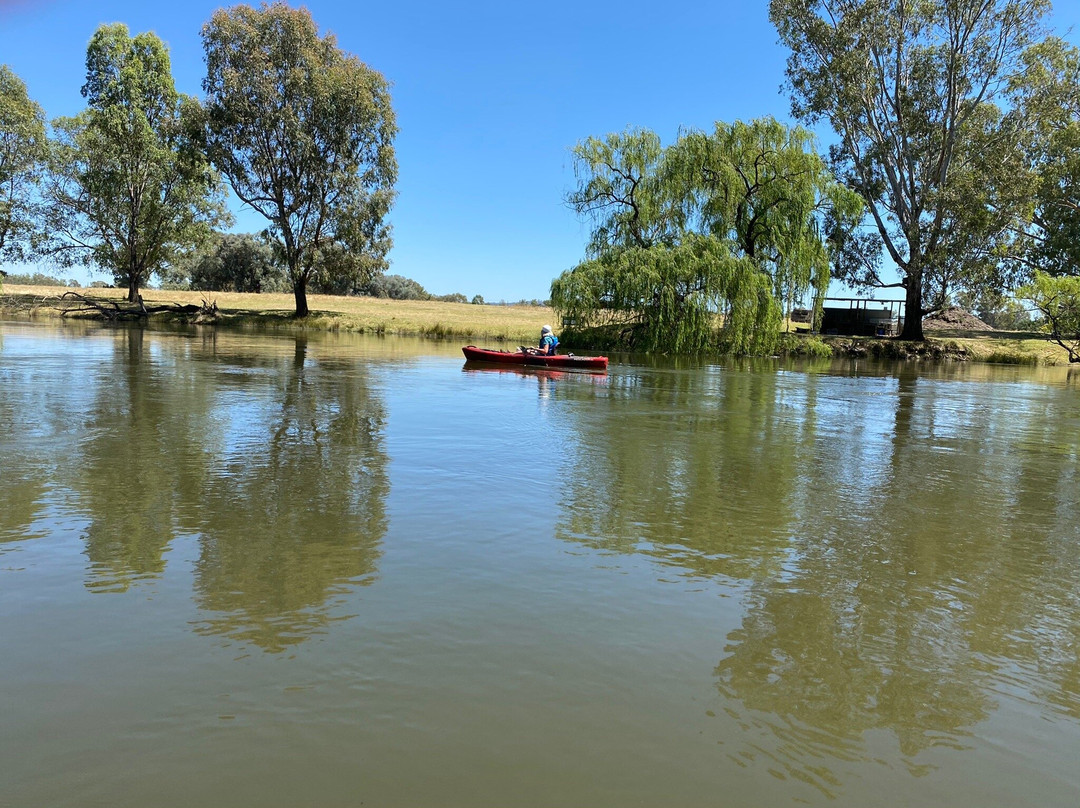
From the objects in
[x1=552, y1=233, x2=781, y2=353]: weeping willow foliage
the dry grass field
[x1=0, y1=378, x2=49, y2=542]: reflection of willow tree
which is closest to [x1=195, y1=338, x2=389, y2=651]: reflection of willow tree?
[x1=0, y1=378, x2=49, y2=542]: reflection of willow tree

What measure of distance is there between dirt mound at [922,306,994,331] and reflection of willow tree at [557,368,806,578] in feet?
140

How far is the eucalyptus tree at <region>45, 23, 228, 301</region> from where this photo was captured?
144ft

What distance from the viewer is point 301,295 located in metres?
46.9

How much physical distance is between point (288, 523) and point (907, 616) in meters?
4.91

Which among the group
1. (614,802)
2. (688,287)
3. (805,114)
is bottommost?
(614,802)

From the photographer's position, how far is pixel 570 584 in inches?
217

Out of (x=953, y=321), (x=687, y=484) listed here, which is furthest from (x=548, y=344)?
(x=953, y=321)

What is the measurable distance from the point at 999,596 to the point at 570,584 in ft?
10.2

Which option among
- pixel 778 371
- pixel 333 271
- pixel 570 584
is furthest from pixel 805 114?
pixel 570 584

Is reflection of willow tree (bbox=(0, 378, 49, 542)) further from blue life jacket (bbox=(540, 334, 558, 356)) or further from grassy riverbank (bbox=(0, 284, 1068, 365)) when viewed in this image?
grassy riverbank (bbox=(0, 284, 1068, 365))

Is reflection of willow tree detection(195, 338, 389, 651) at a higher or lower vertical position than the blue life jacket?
lower

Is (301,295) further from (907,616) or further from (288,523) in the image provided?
(907,616)

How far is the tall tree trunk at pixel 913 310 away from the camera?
131ft

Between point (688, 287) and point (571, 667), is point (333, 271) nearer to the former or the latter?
point (688, 287)
